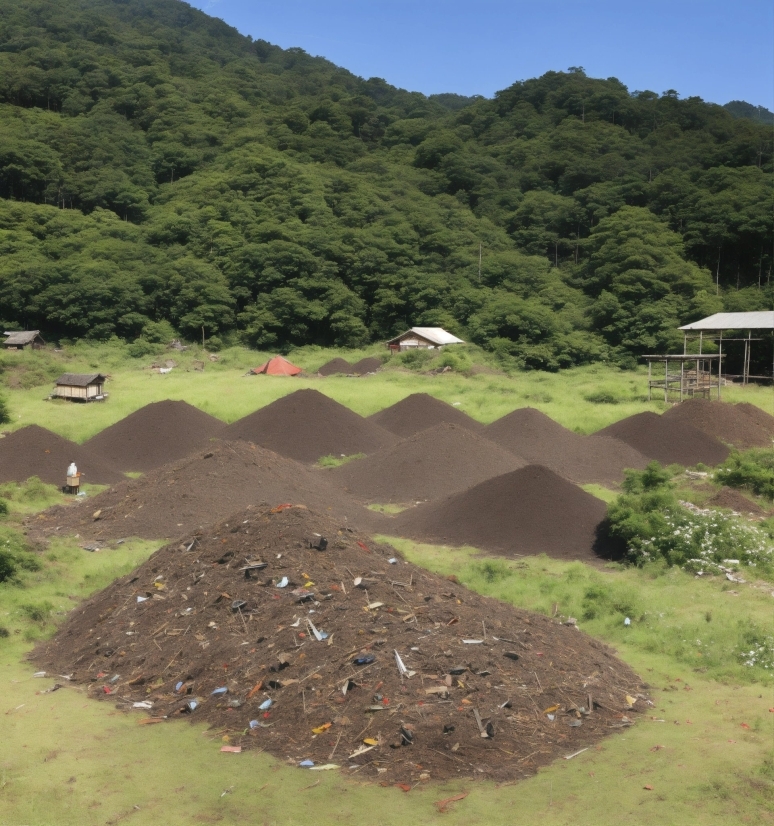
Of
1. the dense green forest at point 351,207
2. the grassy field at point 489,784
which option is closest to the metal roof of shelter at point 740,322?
the dense green forest at point 351,207

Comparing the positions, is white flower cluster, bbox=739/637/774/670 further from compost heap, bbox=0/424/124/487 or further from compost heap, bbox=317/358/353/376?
compost heap, bbox=317/358/353/376

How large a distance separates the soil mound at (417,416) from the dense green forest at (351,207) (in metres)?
13.9

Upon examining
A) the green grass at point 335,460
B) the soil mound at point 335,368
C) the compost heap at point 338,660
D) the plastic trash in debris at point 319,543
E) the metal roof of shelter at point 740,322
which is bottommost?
the green grass at point 335,460

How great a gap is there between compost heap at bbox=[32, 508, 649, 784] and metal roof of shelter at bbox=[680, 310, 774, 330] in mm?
24592

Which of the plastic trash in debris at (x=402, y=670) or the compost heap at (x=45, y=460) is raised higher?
the plastic trash in debris at (x=402, y=670)

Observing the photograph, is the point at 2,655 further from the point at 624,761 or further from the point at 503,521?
the point at 503,521

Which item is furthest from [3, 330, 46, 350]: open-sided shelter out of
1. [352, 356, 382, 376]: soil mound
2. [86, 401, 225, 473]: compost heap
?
[86, 401, 225, 473]: compost heap

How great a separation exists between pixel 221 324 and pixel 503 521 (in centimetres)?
3270

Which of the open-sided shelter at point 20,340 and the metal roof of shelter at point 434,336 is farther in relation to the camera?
the metal roof of shelter at point 434,336

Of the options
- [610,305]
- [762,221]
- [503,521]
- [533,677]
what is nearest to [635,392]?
[610,305]

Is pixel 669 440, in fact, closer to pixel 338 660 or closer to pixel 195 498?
pixel 195 498

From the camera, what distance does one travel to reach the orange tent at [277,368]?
37.5 metres

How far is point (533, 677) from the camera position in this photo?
789cm

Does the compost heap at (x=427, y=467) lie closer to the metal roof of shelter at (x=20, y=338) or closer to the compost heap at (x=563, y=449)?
the compost heap at (x=563, y=449)
